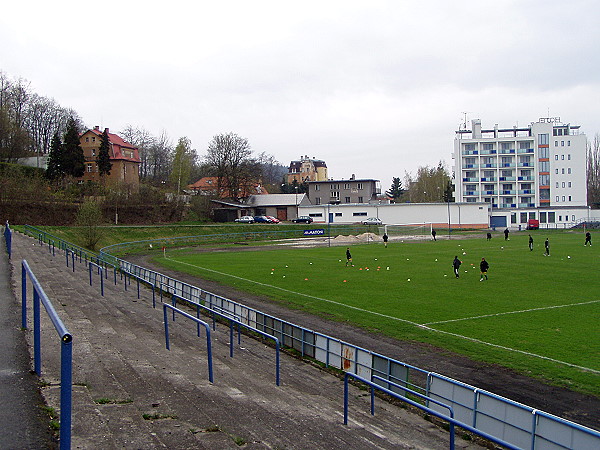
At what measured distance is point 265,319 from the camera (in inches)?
709

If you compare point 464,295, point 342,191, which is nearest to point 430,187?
point 342,191

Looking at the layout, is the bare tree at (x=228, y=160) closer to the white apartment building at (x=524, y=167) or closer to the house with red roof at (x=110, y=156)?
the house with red roof at (x=110, y=156)

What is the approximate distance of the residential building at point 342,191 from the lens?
10738 cm

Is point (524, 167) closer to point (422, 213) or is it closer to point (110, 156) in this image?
point (422, 213)

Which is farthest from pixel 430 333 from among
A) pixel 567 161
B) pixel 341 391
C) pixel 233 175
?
pixel 567 161

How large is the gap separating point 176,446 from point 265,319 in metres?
11.1

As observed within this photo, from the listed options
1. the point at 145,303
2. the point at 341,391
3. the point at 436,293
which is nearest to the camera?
the point at 341,391

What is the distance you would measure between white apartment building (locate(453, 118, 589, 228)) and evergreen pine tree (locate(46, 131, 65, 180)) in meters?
69.7

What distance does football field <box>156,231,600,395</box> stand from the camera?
53.2 feet

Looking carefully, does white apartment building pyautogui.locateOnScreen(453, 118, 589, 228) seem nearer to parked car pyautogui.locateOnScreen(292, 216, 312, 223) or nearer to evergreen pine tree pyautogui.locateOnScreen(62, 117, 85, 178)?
parked car pyautogui.locateOnScreen(292, 216, 312, 223)

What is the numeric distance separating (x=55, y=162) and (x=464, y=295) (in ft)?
212

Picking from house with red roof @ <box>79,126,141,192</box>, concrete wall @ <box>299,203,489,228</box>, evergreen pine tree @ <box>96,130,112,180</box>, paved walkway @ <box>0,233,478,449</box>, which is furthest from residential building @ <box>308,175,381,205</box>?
paved walkway @ <box>0,233,478,449</box>

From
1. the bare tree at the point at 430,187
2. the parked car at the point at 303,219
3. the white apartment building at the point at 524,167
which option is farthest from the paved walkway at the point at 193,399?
the bare tree at the point at 430,187

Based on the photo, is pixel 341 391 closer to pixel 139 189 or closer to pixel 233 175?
pixel 139 189
